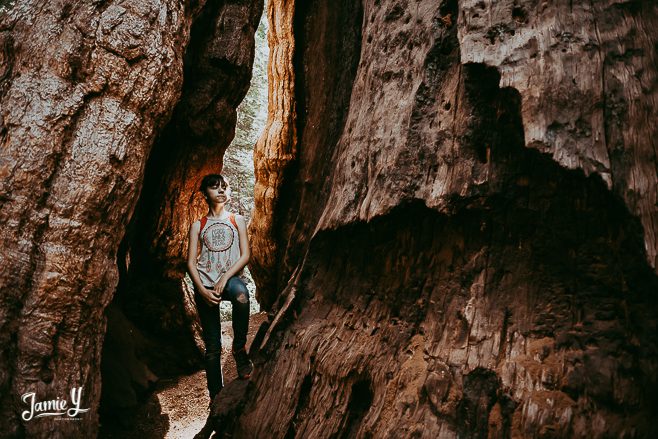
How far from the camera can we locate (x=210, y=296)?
3791 millimetres

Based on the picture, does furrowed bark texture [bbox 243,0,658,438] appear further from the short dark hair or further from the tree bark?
the short dark hair

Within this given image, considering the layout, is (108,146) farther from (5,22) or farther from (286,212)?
(286,212)

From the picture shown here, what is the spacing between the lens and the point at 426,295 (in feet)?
8.14

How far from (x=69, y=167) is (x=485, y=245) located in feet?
8.76

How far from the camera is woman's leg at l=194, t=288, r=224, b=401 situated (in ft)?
12.4

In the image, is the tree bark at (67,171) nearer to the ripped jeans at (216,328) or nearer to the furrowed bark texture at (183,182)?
the ripped jeans at (216,328)

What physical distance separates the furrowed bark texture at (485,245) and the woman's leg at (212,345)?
93 centimetres

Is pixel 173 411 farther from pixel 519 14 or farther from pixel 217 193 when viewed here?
pixel 519 14

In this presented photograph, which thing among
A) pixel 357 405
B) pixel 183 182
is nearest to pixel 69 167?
pixel 183 182

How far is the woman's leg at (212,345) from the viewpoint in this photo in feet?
12.4

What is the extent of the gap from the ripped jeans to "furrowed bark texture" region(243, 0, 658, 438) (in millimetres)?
770

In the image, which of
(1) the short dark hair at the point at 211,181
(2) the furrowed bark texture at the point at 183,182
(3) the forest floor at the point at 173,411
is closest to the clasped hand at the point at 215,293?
(1) the short dark hair at the point at 211,181

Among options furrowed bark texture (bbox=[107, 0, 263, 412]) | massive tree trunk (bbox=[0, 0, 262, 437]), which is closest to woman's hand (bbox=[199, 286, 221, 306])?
massive tree trunk (bbox=[0, 0, 262, 437])

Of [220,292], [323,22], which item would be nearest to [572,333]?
[220,292]
